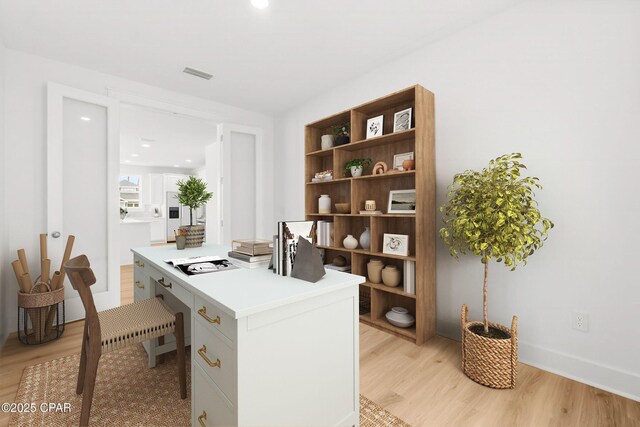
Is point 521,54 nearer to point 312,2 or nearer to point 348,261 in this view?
point 312,2

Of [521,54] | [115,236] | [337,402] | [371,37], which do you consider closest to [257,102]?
[371,37]

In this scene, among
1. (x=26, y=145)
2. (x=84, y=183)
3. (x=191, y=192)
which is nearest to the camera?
(x=191, y=192)

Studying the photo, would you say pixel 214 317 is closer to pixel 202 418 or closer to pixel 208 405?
pixel 208 405

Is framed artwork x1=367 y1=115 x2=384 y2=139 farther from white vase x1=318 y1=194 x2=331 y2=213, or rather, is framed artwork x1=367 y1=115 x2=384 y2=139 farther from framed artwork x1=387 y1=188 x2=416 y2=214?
white vase x1=318 y1=194 x2=331 y2=213

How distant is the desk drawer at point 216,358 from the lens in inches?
41.8

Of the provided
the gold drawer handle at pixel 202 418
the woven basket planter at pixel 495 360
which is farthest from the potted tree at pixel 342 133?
the gold drawer handle at pixel 202 418

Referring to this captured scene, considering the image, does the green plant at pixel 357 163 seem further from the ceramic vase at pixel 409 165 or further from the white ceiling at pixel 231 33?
Result: the white ceiling at pixel 231 33

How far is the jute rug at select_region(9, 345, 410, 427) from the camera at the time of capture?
154 centimetres

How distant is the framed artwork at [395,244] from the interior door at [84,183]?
290 cm

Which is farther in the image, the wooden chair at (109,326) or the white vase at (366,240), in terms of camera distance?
the white vase at (366,240)

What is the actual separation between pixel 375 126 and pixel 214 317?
7.38 feet

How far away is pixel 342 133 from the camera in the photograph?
312 cm

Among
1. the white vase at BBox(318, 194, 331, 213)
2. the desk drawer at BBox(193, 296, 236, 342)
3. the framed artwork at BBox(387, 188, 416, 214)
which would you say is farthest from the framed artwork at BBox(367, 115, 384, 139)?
the desk drawer at BBox(193, 296, 236, 342)

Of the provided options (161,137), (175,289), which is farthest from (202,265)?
(161,137)
